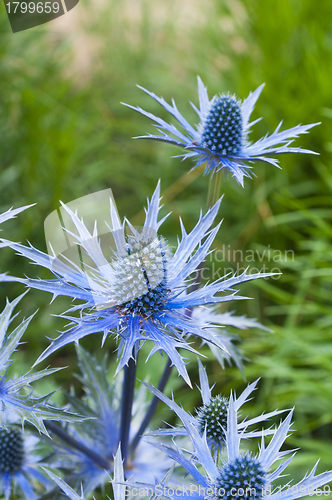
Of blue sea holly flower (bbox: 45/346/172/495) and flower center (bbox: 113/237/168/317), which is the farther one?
blue sea holly flower (bbox: 45/346/172/495)

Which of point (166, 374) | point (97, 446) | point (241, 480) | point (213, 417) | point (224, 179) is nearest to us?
point (241, 480)

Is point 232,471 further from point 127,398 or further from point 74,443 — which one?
point 74,443

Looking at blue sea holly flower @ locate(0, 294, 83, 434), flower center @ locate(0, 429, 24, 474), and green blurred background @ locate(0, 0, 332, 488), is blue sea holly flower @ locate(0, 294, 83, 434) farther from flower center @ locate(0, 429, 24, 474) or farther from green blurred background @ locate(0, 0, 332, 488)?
green blurred background @ locate(0, 0, 332, 488)

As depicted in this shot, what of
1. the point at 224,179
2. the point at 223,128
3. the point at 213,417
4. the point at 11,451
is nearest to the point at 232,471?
the point at 213,417

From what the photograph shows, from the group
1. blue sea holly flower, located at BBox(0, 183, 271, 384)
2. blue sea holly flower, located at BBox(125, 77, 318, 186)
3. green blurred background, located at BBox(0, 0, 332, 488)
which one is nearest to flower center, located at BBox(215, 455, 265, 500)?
blue sea holly flower, located at BBox(0, 183, 271, 384)

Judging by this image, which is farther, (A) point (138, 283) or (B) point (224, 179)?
(B) point (224, 179)

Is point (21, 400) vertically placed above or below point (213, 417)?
above

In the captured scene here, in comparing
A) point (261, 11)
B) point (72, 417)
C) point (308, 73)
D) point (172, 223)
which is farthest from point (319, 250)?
point (261, 11)

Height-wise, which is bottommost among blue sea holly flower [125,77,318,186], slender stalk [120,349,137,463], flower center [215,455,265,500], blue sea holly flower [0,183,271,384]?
flower center [215,455,265,500]
